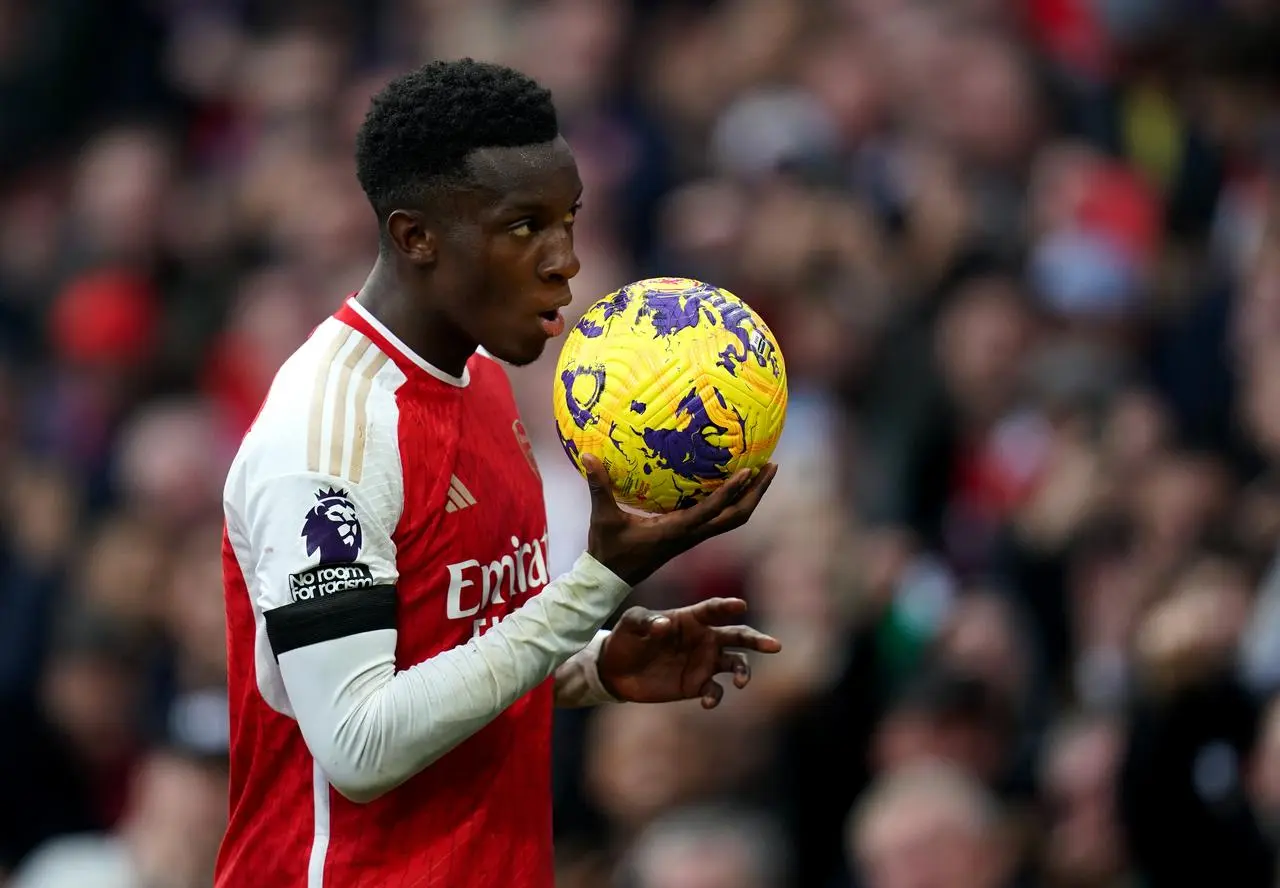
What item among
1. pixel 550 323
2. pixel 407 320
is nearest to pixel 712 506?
pixel 550 323

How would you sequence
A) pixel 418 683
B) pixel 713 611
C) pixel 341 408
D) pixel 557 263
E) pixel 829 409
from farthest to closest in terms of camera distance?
1. pixel 829 409
2. pixel 713 611
3. pixel 557 263
4. pixel 341 408
5. pixel 418 683

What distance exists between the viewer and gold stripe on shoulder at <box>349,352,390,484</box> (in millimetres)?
3832

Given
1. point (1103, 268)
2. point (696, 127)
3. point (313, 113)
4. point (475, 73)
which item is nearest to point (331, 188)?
point (313, 113)

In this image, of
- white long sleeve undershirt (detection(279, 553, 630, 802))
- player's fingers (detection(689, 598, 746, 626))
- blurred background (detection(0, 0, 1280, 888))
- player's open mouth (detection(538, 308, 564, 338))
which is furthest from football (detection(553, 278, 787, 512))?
blurred background (detection(0, 0, 1280, 888))

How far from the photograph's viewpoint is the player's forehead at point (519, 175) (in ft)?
12.9

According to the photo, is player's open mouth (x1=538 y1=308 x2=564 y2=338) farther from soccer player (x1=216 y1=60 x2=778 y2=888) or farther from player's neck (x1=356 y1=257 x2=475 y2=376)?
player's neck (x1=356 y1=257 x2=475 y2=376)

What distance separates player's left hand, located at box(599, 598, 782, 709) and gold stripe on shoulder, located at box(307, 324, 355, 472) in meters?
0.88

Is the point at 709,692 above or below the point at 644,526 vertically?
below

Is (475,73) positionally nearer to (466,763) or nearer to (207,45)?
(466,763)

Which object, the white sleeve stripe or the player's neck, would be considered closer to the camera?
the white sleeve stripe

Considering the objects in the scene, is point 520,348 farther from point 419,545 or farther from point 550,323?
point 419,545

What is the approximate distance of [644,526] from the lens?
3838 mm

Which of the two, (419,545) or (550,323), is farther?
(550,323)

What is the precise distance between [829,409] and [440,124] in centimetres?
471
